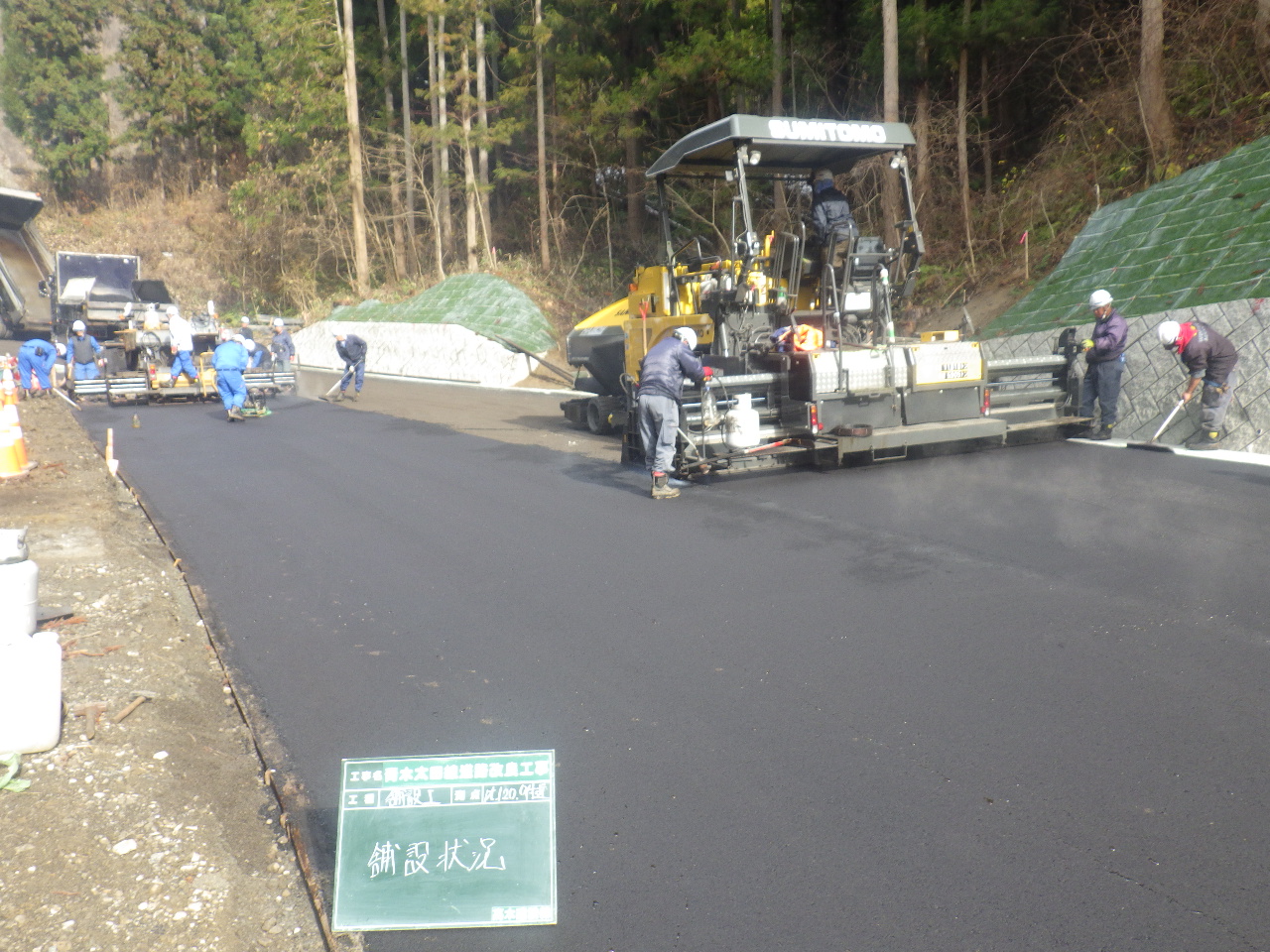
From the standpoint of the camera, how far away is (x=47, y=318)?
93.1ft

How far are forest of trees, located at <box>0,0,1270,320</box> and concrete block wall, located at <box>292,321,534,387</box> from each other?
425 centimetres

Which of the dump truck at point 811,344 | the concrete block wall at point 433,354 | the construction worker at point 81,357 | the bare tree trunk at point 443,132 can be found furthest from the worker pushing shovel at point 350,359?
the bare tree trunk at point 443,132

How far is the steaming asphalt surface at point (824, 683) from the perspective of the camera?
3234 mm

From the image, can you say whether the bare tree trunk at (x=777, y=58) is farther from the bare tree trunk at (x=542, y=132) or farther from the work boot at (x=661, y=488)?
the work boot at (x=661, y=488)

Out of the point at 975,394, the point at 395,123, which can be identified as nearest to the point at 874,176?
the point at 975,394

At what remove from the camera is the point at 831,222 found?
1080 cm

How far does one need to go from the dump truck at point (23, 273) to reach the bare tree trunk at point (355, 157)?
1092cm

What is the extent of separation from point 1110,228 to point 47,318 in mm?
26759

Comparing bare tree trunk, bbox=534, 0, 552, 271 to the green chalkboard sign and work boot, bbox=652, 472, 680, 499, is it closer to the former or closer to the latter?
work boot, bbox=652, 472, 680, 499

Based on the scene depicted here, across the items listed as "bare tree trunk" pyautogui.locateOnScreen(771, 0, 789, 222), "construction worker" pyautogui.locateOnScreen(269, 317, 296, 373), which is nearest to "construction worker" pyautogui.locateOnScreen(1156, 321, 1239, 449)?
"bare tree trunk" pyautogui.locateOnScreen(771, 0, 789, 222)

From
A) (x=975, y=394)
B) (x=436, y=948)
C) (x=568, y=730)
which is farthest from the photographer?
(x=975, y=394)

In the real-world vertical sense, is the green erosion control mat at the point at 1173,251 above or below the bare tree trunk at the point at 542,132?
below

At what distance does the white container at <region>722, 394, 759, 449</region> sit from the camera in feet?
32.0

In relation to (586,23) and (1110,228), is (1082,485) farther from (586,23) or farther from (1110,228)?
(586,23)
